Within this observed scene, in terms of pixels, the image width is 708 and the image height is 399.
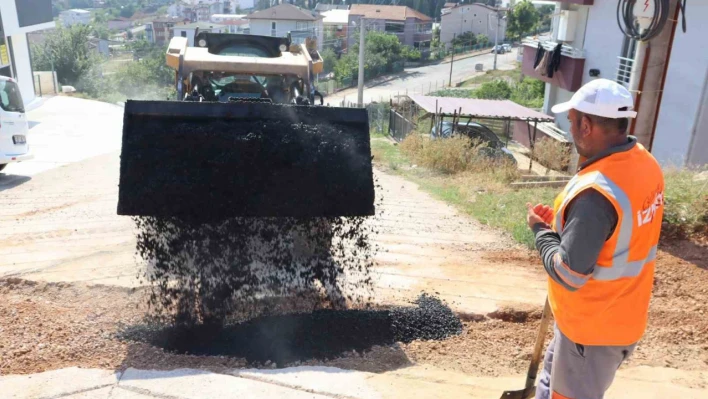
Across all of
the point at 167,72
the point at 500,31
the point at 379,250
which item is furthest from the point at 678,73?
the point at 500,31

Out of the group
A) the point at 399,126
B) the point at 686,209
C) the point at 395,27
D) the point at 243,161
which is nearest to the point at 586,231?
the point at 243,161

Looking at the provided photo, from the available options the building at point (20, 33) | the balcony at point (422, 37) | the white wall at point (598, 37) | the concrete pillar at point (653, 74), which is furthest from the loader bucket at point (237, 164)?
the balcony at point (422, 37)

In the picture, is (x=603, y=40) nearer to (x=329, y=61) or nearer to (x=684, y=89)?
(x=684, y=89)

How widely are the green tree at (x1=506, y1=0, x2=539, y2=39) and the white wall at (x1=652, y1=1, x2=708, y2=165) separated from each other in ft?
160

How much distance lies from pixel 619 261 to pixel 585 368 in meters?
0.49

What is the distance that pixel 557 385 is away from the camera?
8.75 feet

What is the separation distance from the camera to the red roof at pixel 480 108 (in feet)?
48.3

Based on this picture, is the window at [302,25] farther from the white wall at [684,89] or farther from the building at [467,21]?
the white wall at [684,89]

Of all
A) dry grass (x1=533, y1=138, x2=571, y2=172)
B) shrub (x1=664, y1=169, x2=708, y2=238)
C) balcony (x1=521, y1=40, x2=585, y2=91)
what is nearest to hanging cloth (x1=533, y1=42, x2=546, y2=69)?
balcony (x1=521, y1=40, x2=585, y2=91)

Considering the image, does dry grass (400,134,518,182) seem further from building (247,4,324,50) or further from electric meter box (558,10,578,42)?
building (247,4,324,50)

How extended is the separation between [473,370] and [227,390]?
1512 mm

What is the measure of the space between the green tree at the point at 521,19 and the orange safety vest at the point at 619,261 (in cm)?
6081

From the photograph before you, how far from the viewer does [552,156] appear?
13.9 metres

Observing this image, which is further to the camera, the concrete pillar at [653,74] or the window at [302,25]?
the window at [302,25]
